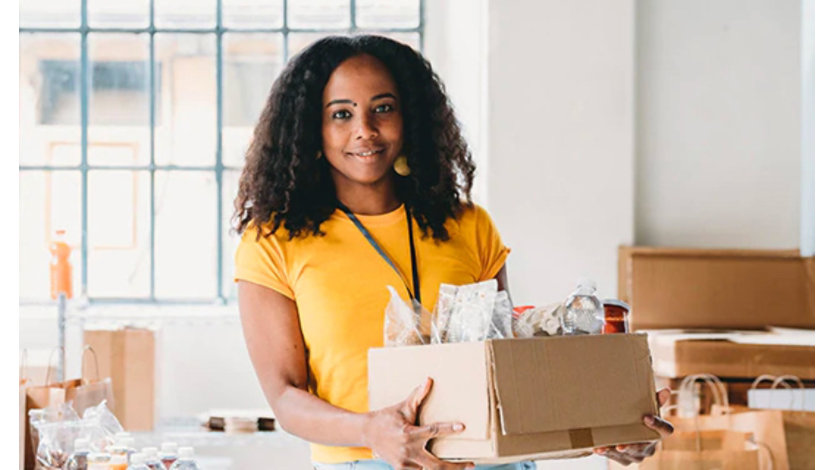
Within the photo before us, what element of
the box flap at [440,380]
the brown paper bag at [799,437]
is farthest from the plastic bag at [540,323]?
the brown paper bag at [799,437]

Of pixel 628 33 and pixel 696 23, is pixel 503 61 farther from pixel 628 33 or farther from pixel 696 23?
pixel 696 23

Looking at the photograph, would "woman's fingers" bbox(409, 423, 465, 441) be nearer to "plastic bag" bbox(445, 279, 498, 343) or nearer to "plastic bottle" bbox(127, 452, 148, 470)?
"plastic bag" bbox(445, 279, 498, 343)

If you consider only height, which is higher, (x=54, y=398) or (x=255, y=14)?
(x=255, y=14)

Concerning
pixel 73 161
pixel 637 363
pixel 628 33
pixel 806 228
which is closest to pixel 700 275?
pixel 806 228

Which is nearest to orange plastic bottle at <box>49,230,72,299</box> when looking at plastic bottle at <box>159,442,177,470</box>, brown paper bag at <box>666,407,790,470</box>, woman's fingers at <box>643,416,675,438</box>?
plastic bottle at <box>159,442,177,470</box>

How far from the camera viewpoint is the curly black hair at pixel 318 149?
1.78 meters

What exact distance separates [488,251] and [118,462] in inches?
45.8

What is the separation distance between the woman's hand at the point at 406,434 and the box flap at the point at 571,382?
3.5 inches

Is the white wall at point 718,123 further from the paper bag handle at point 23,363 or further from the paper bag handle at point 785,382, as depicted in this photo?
the paper bag handle at point 23,363

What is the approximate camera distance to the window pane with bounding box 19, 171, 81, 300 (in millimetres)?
4219

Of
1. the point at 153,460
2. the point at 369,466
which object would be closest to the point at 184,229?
the point at 153,460

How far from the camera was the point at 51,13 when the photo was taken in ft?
14.0

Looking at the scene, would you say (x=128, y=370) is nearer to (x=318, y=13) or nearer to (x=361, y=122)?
(x=318, y=13)

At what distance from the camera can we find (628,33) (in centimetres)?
358
